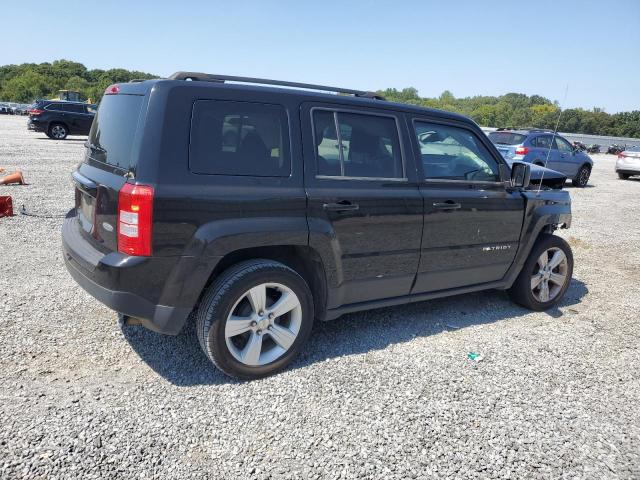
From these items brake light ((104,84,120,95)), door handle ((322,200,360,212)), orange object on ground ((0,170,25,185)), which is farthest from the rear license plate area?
orange object on ground ((0,170,25,185))

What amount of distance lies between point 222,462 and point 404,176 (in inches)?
94.6

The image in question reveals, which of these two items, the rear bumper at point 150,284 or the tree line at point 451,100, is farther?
the tree line at point 451,100

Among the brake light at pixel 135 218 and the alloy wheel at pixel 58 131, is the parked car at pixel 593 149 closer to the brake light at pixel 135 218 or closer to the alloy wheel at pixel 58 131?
the alloy wheel at pixel 58 131

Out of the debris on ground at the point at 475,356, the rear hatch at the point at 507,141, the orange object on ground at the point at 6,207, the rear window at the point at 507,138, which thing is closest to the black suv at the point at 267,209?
the debris on ground at the point at 475,356

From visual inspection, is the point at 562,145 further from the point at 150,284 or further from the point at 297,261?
the point at 150,284

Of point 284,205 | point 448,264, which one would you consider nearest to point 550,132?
point 448,264

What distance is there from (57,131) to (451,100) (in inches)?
3577

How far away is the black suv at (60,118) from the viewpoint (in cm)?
2114

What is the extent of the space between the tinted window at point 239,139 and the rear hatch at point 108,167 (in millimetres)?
363

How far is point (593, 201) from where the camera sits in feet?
43.0

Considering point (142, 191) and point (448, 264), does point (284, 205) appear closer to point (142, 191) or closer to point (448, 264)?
point (142, 191)

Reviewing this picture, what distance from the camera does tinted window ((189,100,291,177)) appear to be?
9.65ft

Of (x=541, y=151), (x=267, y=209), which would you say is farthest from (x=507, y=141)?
(x=267, y=209)

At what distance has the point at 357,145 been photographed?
142 inches
